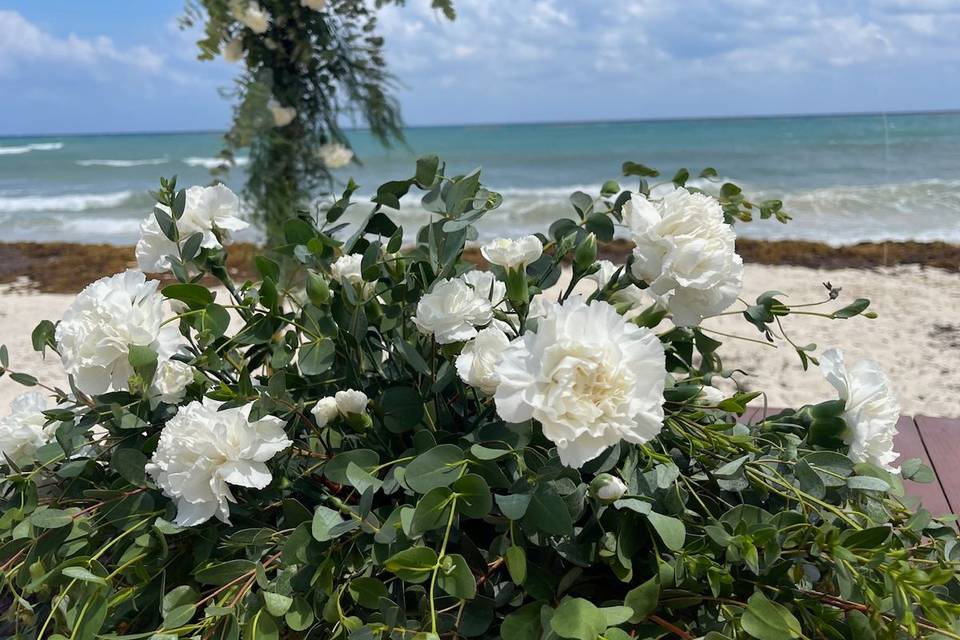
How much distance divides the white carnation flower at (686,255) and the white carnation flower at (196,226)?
421mm

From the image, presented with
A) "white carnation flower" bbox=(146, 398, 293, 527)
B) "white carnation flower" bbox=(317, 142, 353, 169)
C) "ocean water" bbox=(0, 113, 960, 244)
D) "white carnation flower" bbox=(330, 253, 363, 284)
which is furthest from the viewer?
"ocean water" bbox=(0, 113, 960, 244)

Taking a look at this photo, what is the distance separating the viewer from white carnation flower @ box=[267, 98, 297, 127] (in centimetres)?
290

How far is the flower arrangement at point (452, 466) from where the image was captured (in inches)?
22.8

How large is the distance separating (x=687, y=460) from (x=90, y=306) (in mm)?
594

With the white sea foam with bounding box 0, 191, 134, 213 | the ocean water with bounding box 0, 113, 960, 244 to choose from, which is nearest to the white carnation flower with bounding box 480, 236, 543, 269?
the ocean water with bounding box 0, 113, 960, 244

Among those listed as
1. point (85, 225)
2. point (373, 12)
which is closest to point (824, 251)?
point (373, 12)

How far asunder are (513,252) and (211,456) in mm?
323

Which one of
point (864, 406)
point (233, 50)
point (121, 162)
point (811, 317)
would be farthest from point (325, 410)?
point (121, 162)

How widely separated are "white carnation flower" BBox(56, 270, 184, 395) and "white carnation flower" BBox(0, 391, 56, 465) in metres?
0.18

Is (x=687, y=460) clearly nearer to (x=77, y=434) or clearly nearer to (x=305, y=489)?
(x=305, y=489)

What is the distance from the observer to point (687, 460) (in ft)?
2.44

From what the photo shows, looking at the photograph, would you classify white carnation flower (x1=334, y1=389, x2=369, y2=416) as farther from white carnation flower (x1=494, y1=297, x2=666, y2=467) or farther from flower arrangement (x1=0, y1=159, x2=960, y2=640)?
white carnation flower (x1=494, y1=297, x2=666, y2=467)

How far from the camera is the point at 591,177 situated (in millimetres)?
16891

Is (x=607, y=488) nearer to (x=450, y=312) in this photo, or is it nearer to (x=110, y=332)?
(x=450, y=312)
